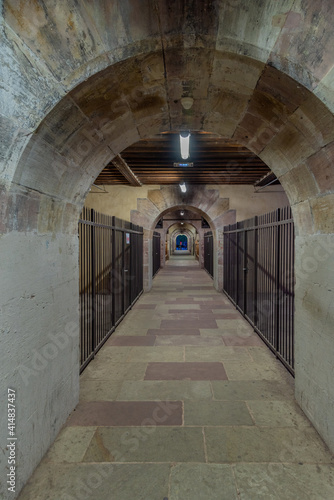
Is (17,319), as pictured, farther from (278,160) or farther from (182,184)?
(182,184)

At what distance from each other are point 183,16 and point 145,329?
5083mm

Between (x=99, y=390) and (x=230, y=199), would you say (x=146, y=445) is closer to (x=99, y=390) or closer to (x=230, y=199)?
(x=99, y=390)

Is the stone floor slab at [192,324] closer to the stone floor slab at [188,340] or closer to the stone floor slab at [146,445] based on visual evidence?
the stone floor slab at [188,340]

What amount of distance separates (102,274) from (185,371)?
8.29 feet

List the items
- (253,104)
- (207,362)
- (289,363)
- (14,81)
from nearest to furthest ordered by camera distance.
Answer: (14,81) < (253,104) < (289,363) < (207,362)

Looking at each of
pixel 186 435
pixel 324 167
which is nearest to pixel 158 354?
pixel 186 435

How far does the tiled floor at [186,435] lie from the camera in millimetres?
1995

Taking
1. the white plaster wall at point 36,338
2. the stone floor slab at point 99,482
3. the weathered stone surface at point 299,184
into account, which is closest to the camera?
the white plaster wall at point 36,338

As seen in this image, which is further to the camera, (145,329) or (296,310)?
(145,329)

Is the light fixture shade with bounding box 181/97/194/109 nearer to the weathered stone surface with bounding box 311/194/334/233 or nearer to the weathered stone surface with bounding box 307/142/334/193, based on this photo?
the weathered stone surface with bounding box 307/142/334/193

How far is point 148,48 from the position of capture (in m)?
1.95

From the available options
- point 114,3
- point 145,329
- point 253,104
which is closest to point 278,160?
point 253,104

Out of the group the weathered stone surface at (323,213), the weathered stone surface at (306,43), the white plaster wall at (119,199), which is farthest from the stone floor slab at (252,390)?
the white plaster wall at (119,199)

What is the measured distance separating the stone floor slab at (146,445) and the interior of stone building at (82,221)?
1 cm
